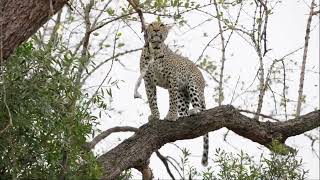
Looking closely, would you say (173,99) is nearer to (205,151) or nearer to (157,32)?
(157,32)

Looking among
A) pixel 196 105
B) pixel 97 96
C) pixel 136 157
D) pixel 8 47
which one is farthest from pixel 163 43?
pixel 8 47

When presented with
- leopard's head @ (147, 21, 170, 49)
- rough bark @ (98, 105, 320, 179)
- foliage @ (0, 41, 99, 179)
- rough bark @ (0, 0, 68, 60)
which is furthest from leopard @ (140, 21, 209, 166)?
rough bark @ (0, 0, 68, 60)

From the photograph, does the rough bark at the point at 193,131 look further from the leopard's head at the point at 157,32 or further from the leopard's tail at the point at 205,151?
the leopard's tail at the point at 205,151

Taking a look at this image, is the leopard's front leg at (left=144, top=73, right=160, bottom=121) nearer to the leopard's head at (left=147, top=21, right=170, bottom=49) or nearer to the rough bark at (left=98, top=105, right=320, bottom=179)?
the leopard's head at (left=147, top=21, right=170, bottom=49)

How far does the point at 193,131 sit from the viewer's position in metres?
6.77

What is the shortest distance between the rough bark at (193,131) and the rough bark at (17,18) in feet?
5.99

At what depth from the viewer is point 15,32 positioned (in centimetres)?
436

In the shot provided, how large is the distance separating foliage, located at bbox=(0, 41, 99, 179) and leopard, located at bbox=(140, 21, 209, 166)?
3088 mm

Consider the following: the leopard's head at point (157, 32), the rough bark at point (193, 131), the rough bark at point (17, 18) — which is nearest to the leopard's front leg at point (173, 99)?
the leopard's head at point (157, 32)

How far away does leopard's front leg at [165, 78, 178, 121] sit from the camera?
7.54 metres

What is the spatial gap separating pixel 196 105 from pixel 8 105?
12.5 feet

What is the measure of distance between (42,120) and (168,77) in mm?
3621

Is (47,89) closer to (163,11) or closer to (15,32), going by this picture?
(15,32)

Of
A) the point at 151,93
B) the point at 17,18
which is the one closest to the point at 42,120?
the point at 17,18
